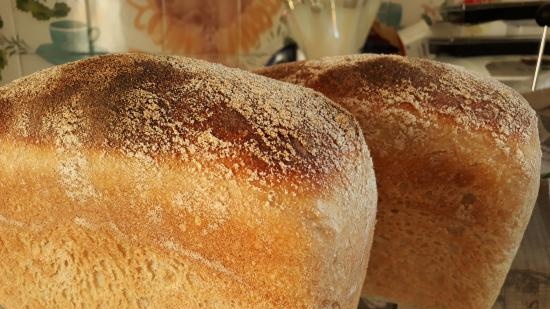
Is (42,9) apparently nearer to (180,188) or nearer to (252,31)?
(252,31)

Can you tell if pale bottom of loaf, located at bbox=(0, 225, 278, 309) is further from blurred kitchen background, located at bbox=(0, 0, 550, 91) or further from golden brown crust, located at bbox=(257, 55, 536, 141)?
blurred kitchen background, located at bbox=(0, 0, 550, 91)

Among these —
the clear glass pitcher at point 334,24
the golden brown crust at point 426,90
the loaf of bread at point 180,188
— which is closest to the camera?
the loaf of bread at point 180,188

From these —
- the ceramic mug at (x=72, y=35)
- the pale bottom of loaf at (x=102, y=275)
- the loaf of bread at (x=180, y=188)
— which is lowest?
the ceramic mug at (x=72, y=35)

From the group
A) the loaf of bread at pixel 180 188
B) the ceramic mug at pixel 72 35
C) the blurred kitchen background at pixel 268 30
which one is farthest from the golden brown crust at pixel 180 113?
the ceramic mug at pixel 72 35

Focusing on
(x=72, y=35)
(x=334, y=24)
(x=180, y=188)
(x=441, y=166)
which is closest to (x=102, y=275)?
(x=180, y=188)

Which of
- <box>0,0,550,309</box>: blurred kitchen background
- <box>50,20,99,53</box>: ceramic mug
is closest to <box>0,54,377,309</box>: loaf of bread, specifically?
<box>0,0,550,309</box>: blurred kitchen background

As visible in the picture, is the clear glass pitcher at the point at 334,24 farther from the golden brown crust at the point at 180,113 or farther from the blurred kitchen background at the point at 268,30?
the golden brown crust at the point at 180,113
